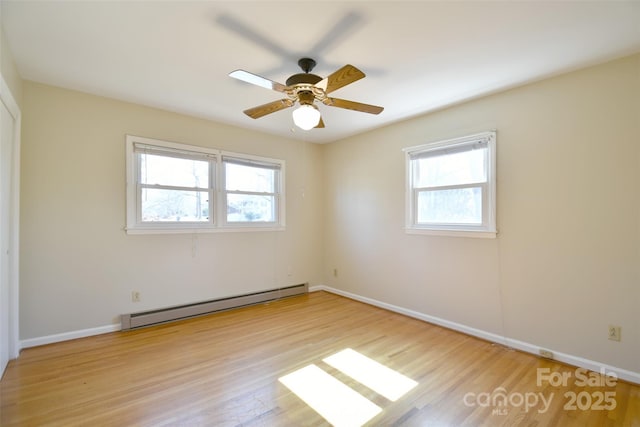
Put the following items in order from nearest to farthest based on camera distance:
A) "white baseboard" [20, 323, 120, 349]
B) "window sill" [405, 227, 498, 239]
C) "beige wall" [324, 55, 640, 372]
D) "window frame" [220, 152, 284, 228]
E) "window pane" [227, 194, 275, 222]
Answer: "beige wall" [324, 55, 640, 372] < "white baseboard" [20, 323, 120, 349] < "window sill" [405, 227, 498, 239] < "window frame" [220, 152, 284, 228] < "window pane" [227, 194, 275, 222]

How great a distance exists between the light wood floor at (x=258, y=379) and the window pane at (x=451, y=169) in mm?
1724

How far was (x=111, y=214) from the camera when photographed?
3121mm

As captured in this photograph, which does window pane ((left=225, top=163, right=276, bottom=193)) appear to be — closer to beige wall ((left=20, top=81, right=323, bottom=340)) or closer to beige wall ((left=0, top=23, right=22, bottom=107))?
beige wall ((left=20, top=81, right=323, bottom=340))

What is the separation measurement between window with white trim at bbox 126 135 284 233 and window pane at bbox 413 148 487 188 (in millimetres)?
2120

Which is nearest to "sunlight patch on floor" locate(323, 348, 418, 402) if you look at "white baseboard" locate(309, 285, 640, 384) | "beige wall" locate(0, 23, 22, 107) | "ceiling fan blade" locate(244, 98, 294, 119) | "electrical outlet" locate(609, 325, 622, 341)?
"white baseboard" locate(309, 285, 640, 384)

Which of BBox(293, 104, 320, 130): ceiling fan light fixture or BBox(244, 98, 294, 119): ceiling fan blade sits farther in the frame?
BBox(244, 98, 294, 119): ceiling fan blade

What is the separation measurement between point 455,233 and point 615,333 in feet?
4.79

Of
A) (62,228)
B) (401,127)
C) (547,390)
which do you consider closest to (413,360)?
(547,390)

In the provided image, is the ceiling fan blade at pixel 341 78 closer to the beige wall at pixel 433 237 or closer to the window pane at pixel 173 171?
the beige wall at pixel 433 237

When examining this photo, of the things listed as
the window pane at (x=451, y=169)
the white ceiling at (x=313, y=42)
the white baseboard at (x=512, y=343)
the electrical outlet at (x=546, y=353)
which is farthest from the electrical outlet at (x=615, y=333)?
the white ceiling at (x=313, y=42)

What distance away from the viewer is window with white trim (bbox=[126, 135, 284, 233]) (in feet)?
10.8

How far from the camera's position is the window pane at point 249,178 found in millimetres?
4004

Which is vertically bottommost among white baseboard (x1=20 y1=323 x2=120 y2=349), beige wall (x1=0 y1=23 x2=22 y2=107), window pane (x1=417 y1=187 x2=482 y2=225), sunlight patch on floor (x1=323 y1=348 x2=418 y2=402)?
sunlight patch on floor (x1=323 y1=348 x2=418 y2=402)

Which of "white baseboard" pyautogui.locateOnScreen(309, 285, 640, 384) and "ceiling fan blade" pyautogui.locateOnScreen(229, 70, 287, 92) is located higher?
"ceiling fan blade" pyautogui.locateOnScreen(229, 70, 287, 92)
